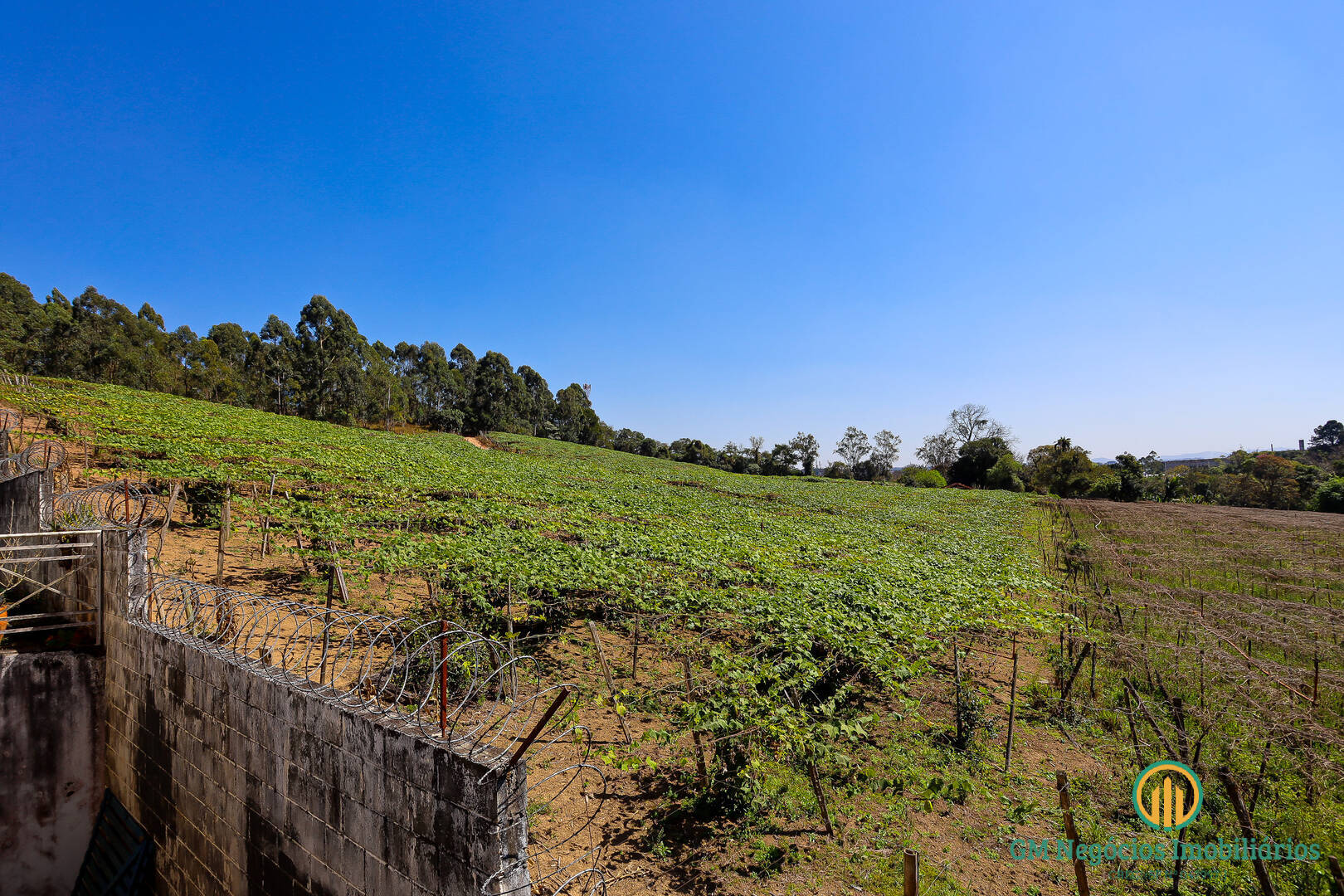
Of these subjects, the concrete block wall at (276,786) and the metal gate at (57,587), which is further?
the metal gate at (57,587)

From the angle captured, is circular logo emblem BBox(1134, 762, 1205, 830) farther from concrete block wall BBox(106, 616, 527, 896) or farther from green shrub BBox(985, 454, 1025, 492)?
green shrub BBox(985, 454, 1025, 492)

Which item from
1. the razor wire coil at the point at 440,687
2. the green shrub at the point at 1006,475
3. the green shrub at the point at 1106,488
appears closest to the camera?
the razor wire coil at the point at 440,687

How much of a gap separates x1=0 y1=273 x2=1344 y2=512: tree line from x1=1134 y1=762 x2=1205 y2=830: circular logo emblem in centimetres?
5285

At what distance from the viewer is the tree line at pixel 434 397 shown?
4109cm

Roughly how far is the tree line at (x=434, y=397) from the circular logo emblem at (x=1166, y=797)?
52847 mm

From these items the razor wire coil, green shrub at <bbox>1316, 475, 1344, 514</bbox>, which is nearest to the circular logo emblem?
the razor wire coil

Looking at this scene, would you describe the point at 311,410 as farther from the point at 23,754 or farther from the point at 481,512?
the point at 23,754

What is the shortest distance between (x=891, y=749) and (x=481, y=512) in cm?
1054

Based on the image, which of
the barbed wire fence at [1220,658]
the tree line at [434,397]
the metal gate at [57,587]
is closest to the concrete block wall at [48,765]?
the metal gate at [57,587]

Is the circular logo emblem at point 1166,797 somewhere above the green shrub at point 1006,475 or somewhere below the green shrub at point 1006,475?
below

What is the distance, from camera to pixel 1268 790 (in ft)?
20.0

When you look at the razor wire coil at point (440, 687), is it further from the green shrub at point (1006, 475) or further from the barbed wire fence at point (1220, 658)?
the green shrub at point (1006, 475)

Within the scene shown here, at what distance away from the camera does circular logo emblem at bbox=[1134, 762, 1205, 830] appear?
16.1 ft

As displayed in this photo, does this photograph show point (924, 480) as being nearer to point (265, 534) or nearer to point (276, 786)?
point (265, 534)
